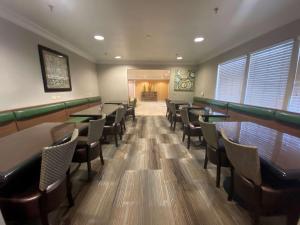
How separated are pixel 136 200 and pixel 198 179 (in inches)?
37.6

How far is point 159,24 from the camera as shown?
263cm

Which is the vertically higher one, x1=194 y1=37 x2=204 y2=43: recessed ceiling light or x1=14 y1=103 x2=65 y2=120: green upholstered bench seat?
x1=194 y1=37 x2=204 y2=43: recessed ceiling light

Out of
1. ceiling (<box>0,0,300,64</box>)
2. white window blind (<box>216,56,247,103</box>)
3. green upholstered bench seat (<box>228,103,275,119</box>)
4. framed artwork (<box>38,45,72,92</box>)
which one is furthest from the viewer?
white window blind (<box>216,56,247,103</box>)

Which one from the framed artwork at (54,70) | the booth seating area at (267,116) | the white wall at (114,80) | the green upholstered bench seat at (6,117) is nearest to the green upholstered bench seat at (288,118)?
the booth seating area at (267,116)

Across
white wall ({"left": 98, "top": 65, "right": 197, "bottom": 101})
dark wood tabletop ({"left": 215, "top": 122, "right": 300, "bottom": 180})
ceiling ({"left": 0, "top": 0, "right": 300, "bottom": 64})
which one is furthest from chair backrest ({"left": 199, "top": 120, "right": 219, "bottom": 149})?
white wall ({"left": 98, "top": 65, "right": 197, "bottom": 101})

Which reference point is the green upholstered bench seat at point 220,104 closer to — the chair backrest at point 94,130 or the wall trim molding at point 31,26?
the chair backrest at point 94,130

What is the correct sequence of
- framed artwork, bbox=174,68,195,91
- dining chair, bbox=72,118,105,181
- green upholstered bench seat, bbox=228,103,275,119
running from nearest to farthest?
1. dining chair, bbox=72,118,105,181
2. green upholstered bench seat, bbox=228,103,275,119
3. framed artwork, bbox=174,68,195,91

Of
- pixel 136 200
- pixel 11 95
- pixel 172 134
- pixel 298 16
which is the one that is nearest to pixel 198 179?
pixel 136 200

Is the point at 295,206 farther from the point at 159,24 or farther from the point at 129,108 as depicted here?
the point at 129,108

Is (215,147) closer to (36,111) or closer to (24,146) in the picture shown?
(24,146)

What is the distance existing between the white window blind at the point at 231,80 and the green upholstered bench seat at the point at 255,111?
0.35 m

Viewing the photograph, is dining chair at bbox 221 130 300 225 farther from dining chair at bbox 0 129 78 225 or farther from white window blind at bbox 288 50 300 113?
white window blind at bbox 288 50 300 113

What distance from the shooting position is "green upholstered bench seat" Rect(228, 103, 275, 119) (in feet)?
8.58

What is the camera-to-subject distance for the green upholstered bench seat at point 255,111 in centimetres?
261
